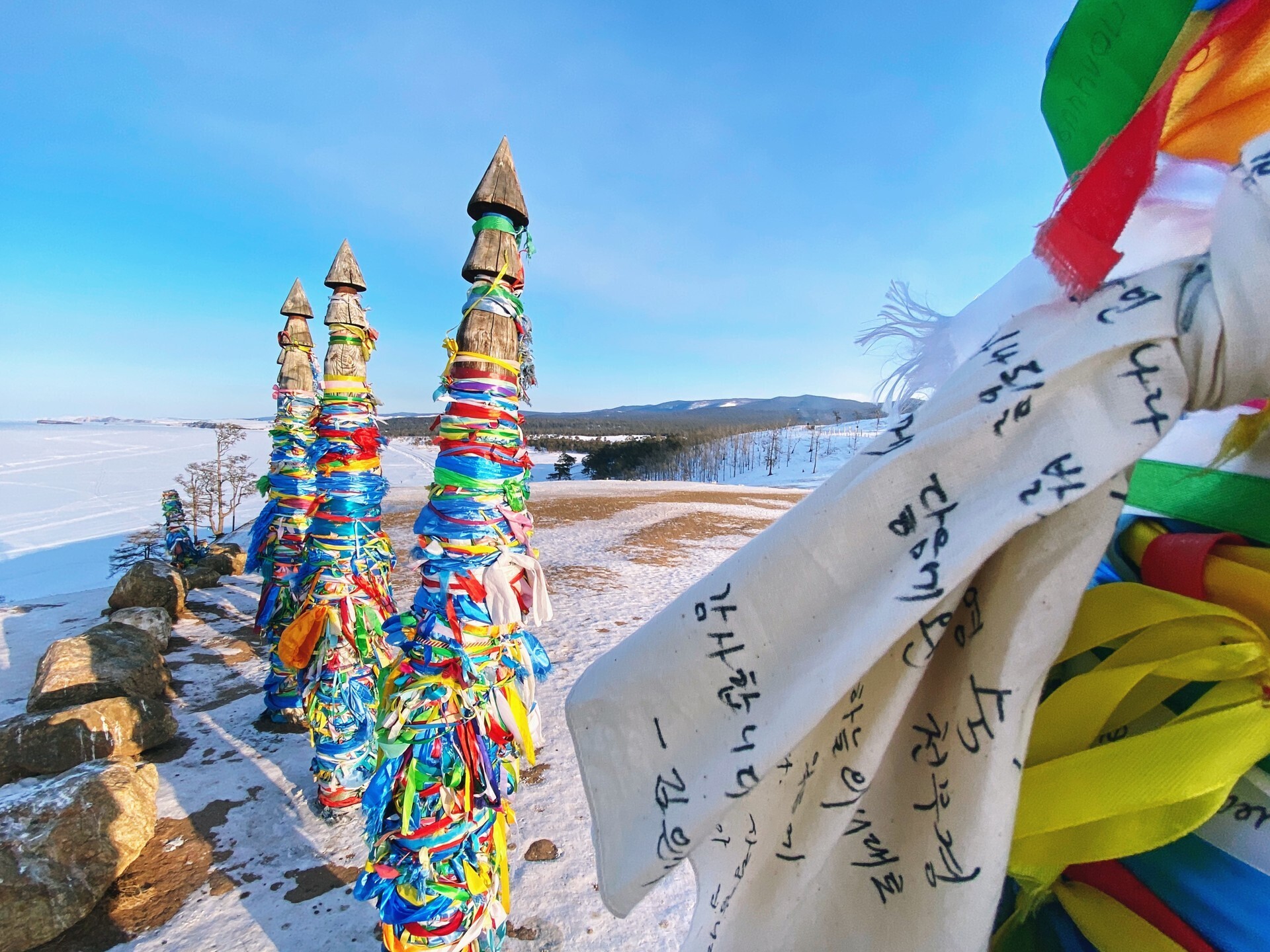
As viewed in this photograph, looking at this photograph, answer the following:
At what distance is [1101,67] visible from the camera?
74 centimetres

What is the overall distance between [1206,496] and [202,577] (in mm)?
14125

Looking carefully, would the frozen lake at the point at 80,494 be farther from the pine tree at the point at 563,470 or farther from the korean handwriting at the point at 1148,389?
the korean handwriting at the point at 1148,389

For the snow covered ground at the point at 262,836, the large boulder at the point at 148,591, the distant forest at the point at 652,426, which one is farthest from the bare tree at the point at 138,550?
the distant forest at the point at 652,426

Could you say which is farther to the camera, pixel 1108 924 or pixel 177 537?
pixel 177 537

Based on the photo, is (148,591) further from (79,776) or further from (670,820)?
(670,820)

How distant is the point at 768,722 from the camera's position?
0.67 metres

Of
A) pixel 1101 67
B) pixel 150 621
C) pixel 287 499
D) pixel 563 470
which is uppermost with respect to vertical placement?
pixel 1101 67

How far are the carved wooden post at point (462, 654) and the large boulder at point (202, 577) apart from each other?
10.9 metres

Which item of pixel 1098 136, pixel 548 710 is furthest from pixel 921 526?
pixel 548 710

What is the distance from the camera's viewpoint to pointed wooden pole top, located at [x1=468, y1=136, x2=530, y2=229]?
2500mm

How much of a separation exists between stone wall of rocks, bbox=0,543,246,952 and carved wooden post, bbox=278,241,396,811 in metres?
1.21

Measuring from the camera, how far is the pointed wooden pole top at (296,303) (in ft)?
21.7

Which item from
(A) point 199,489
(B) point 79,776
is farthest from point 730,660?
(A) point 199,489

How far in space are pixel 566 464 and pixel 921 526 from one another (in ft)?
154
